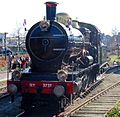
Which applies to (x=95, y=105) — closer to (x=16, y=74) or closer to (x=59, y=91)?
(x=59, y=91)

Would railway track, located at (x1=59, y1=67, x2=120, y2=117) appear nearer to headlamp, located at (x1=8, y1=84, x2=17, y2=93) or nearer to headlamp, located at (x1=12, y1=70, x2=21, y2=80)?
headlamp, located at (x1=8, y1=84, x2=17, y2=93)

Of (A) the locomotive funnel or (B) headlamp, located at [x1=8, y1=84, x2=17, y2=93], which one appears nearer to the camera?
(B) headlamp, located at [x1=8, y1=84, x2=17, y2=93]

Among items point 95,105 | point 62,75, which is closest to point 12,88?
point 62,75

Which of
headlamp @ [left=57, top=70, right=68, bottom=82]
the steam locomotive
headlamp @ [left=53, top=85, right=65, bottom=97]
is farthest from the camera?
the steam locomotive

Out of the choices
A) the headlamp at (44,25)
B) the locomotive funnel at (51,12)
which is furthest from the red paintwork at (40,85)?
the locomotive funnel at (51,12)

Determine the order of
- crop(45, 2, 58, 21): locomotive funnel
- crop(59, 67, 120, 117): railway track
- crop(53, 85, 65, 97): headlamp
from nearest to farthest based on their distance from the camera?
crop(53, 85, 65, 97): headlamp → crop(59, 67, 120, 117): railway track → crop(45, 2, 58, 21): locomotive funnel

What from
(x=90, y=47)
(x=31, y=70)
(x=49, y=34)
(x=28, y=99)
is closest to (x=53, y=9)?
(x=49, y=34)

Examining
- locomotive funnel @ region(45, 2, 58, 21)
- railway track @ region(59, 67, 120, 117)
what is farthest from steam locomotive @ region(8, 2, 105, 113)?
railway track @ region(59, 67, 120, 117)

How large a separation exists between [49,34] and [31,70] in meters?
1.59

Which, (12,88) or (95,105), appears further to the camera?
(95,105)

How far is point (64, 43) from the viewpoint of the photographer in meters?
12.5

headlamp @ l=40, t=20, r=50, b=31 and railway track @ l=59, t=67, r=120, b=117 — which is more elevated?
headlamp @ l=40, t=20, r=50, b=31

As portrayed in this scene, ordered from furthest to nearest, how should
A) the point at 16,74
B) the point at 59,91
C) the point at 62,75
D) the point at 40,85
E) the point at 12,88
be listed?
the point at 16,74, the point at 12,88, the point at 40,85, the point at 62,75, the point at 59,91

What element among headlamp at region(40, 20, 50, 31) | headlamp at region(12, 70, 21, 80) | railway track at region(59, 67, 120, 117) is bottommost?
railway track at region(59, 67, 120, 117)
